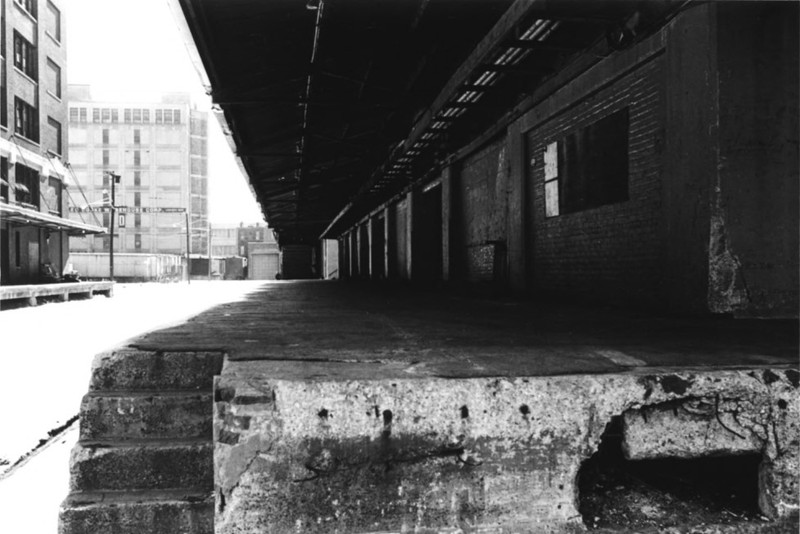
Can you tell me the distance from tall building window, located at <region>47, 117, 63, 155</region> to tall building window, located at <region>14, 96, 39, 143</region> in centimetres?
125

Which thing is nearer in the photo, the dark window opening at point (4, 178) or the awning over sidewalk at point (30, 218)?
the awning over sidewalk at point (30, 218)

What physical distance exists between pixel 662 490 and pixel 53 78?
1194 inches

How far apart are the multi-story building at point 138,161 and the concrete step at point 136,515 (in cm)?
6324

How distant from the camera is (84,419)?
2.50 metres

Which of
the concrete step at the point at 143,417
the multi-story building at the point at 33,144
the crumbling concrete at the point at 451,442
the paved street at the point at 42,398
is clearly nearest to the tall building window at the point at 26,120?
the multi-story building at the point at 33,144

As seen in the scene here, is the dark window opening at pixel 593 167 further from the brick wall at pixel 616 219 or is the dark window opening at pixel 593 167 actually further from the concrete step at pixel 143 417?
the concrete step at pixel 143 417

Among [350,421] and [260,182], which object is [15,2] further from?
[350,421]

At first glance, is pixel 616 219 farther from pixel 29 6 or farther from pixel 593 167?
pixel 29 6

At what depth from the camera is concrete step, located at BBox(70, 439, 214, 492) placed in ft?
7.72

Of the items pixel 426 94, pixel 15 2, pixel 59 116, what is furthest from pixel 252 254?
pixel 426 94

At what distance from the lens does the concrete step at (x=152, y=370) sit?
2645 millimetres

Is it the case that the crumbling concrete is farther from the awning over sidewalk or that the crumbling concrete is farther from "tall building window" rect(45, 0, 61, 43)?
"tall building window" rect(45, 0, 61, 43)

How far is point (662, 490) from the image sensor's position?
2279 mm

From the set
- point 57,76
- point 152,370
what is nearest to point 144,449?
point 152,370
